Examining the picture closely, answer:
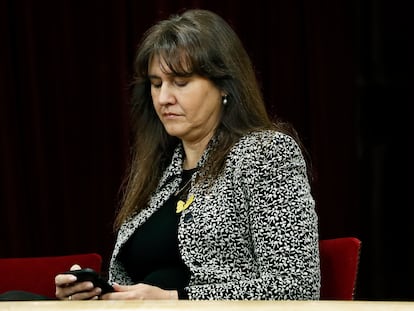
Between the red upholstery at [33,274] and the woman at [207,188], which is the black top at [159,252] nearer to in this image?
the woman at [207,188]

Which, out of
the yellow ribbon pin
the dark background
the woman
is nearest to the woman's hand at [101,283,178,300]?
the woman

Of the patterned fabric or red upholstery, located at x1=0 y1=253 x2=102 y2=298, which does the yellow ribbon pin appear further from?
red upholstery, located at x1=0 y1=253 x2=102 y2=298

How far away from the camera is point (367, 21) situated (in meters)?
3.51

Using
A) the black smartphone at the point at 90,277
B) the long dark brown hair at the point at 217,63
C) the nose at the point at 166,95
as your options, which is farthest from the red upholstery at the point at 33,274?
the nose at the point at 166,95

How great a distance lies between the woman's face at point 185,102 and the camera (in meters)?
2.42

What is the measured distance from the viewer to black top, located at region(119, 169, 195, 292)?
2.34 meters

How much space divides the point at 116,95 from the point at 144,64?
1020mm

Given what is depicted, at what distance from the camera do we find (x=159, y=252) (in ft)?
7.84

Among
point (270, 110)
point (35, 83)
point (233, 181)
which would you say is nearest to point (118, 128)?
point (35, 83)

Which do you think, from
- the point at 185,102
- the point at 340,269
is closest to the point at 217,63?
the point at 185,102

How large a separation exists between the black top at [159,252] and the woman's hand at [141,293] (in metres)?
0.08

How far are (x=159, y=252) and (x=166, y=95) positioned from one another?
1.29 ft

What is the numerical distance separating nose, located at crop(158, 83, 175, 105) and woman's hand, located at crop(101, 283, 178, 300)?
47 cm

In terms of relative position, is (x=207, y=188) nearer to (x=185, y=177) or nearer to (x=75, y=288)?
(x=185, y=177)
